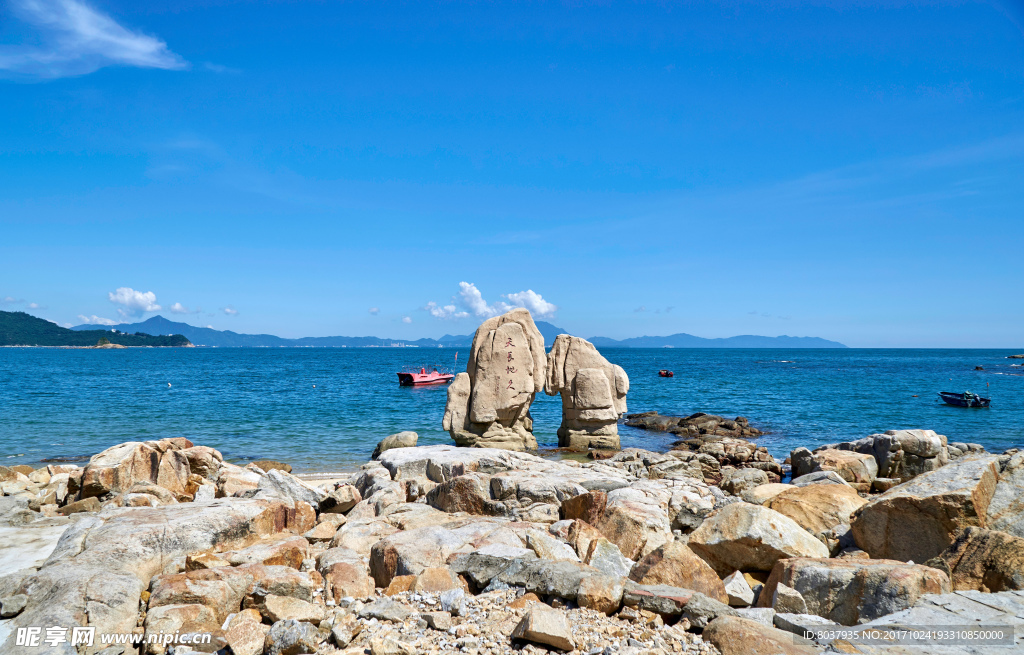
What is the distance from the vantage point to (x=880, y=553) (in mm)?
7043

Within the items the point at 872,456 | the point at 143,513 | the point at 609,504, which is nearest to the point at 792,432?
the point at 872,456

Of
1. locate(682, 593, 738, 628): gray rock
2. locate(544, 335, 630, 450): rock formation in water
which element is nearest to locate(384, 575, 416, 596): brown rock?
locate(682, 593, 738, 628): gray rock

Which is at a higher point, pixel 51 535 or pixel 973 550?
pixel 973 550

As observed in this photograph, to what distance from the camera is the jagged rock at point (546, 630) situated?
5.02 metres

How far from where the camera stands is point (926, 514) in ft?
22.4

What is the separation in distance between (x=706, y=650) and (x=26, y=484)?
14.8 meters

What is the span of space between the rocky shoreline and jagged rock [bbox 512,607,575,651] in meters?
0.02

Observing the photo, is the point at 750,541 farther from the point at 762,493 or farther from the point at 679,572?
the point at 762,493

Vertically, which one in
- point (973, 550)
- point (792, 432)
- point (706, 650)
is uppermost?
point (973, 550)

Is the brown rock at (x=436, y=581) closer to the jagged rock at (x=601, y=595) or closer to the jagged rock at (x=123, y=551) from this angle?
the jagged rock at (x=601, y=595)

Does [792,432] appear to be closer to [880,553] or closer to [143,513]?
[880,553]

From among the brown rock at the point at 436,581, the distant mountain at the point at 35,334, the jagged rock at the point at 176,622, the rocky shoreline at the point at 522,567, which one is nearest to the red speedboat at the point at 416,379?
the rocky shoreline at the point at 522,567

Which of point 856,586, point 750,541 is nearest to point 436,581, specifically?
point 750,541

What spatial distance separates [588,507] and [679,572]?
250cm
